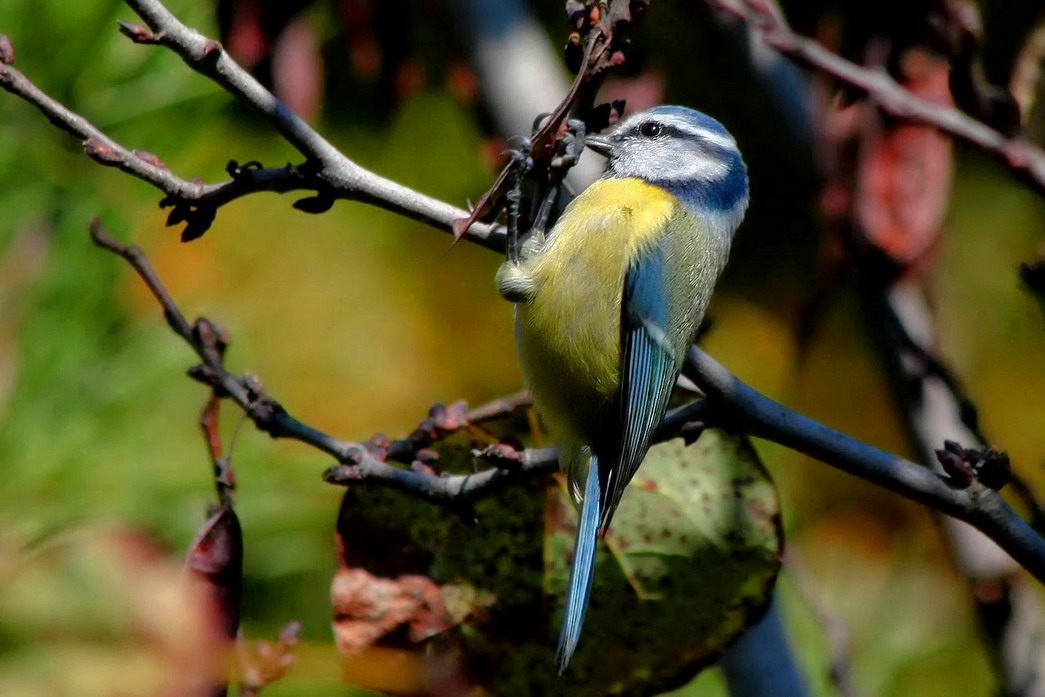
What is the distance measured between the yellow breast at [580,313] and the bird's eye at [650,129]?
276 mm

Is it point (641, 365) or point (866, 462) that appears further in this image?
point (641, 365)

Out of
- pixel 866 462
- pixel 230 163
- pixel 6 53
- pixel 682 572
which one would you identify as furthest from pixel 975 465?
pixel 6 53

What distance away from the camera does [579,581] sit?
130 centimetres

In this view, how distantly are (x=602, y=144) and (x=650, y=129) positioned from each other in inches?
4.2

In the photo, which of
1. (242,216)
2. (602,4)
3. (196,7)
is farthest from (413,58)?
(602,4)

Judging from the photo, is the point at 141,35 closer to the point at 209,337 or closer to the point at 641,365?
the point at 209,337

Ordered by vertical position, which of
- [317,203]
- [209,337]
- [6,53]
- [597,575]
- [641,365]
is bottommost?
[597,575]

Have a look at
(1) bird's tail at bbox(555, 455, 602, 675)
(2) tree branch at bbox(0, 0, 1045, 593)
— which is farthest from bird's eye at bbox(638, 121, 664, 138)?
(1) bird's tail at bbox(555, 455, 602, 675)

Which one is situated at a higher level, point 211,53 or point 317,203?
point 211,53

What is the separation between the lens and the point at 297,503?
199cm

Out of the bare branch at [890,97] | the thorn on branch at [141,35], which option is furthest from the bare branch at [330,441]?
the bare branch at [890,97]

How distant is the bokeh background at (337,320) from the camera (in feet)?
5.97

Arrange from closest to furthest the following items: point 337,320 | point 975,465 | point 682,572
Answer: point 975,465, point 682,572, point 337,320

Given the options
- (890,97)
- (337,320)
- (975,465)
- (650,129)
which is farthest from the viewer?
(337,320)
